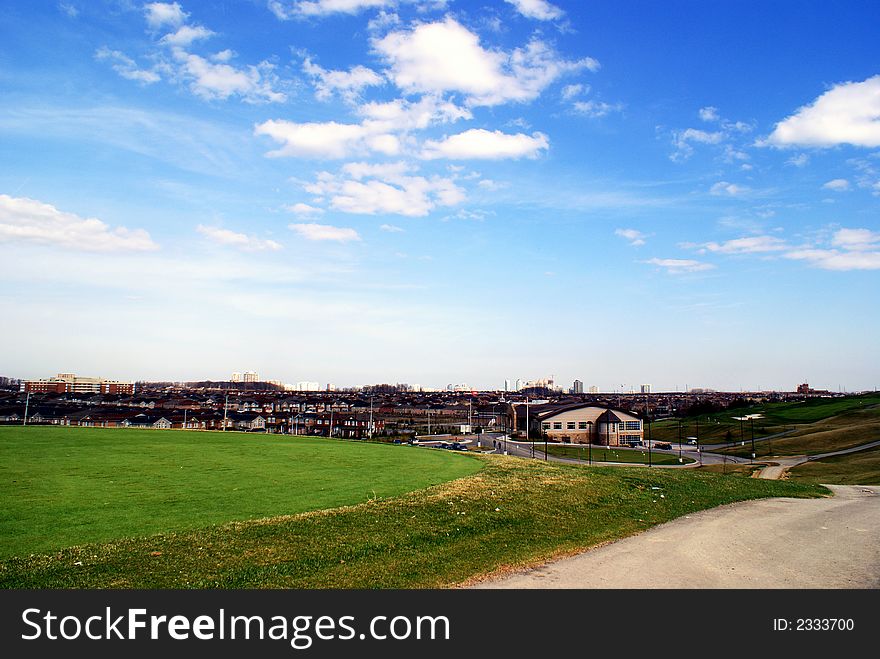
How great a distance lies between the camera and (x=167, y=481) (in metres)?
20.5

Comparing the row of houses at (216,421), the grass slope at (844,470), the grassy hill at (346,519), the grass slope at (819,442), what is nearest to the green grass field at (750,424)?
the grass slope at (819,442)

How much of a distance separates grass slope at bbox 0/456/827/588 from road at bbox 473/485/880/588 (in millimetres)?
828

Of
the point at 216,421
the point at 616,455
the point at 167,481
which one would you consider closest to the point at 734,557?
the point at 167,481

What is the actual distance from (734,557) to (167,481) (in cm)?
1790

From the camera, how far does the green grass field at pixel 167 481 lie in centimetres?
1430

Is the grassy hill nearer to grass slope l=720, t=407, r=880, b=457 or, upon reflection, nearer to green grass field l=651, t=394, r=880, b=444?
grass slope l=720, t=407, r=880, b=457

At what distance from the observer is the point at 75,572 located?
10828mm

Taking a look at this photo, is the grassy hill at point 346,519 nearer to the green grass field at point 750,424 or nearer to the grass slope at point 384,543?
the grass slope at point 384,543
